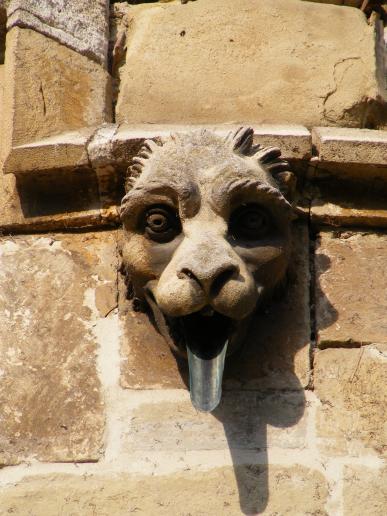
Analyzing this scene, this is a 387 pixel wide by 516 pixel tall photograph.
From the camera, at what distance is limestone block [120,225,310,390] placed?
3.22 meters

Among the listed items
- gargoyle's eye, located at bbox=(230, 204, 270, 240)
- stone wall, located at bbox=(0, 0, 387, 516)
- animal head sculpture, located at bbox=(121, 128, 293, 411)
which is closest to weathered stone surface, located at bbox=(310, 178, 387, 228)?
stone wall, located at bbox=(0, 0, 387, 516)

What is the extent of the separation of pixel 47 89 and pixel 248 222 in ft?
3.19

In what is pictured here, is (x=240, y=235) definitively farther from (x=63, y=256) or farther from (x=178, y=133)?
(x=63, y=256)

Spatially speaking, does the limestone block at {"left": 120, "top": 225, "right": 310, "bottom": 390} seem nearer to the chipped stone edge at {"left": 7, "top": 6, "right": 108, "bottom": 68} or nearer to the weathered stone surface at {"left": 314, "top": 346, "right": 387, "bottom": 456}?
the weathered stone surface at {"left": 314, "top": 346, "right": 387, "bottom": 456}

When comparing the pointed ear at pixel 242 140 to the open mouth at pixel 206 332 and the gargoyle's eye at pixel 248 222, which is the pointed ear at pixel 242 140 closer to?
the gargoyle's eye at pixel 248 222

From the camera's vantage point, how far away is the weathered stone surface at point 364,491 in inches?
119

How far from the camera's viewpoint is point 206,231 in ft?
9.85

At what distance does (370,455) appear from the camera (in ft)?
10.2

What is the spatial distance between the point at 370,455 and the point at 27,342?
3.28 ft

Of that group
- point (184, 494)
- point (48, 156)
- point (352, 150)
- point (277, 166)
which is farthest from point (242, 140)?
point (184, 494)

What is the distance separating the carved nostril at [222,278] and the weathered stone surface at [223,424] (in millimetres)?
425

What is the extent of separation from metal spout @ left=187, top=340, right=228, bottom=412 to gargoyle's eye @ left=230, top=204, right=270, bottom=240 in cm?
32

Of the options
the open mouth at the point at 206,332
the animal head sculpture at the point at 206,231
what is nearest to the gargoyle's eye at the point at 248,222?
the animal head sculpture at the point at 206,231

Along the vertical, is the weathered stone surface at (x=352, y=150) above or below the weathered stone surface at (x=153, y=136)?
below
